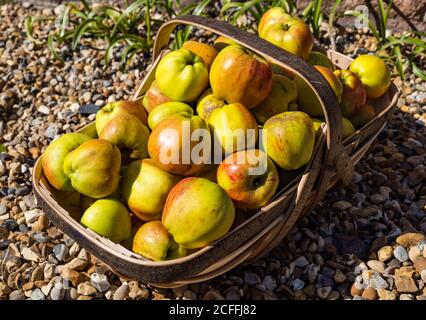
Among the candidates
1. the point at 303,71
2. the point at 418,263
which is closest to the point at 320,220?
the point at 418,263

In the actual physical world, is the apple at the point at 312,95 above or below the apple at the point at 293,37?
below

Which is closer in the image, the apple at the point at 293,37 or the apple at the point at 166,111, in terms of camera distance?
the apple at the point at 166,111

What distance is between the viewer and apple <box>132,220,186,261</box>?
5.59 ft

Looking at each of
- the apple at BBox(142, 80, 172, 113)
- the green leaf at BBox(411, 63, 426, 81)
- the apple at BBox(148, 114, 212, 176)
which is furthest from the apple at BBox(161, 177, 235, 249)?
the green leaf at BBox(411, 63, 426, 81)

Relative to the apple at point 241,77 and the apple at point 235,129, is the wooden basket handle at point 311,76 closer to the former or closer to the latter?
the apple at point 241,77

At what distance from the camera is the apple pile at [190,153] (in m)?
1.71

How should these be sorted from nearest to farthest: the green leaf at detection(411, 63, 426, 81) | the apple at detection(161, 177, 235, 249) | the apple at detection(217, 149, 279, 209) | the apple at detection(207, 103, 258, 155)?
the apple at detection(161, 177, 235, 249) < the apple at detection(217, 149, 279, 209) < the apple at detection(207, 103, 258, 155) < the green leaf at detection(411, 63, 426, 81)

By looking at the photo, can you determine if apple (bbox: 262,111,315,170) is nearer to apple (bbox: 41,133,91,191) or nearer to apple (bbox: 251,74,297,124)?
apple (bbox: 251,74,297,124)

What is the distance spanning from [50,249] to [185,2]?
2148 mm

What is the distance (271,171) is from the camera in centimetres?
178

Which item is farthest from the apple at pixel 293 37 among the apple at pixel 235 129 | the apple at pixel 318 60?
the apple at pixel 235 129

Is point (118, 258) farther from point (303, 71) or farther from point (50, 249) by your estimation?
point (303, 71)

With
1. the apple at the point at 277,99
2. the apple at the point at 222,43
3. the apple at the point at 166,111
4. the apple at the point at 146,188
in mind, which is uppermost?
the apple at the point at 222,43

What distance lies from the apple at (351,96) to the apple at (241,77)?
0.41m
